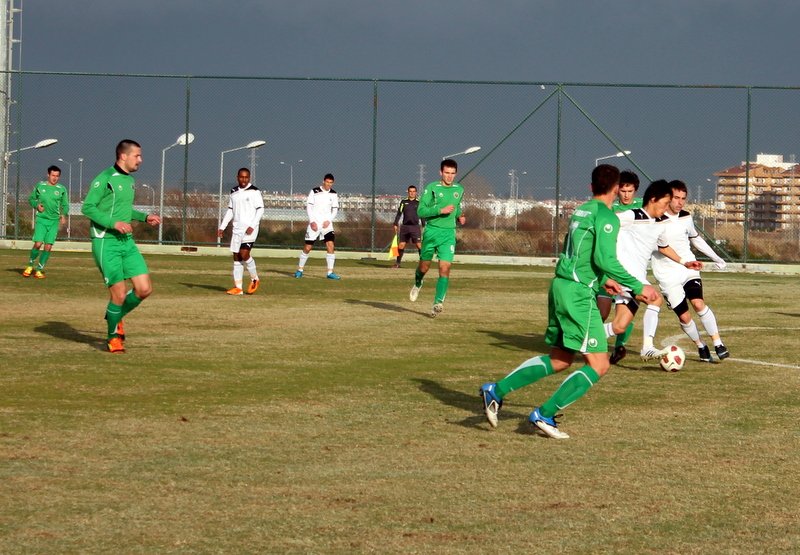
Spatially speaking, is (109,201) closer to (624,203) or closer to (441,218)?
(624,203)

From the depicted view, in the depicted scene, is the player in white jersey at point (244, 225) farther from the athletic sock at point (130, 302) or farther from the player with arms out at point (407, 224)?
the player with arms out at point (407, 224)

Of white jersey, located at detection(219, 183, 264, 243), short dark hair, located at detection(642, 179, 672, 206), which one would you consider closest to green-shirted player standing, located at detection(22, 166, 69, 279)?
white jersey, located at detection(219, 183, 264, 243)

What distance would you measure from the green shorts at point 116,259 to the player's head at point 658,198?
16.8 feet

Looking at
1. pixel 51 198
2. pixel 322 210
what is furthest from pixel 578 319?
pixel 322 210

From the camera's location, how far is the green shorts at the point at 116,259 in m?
12.4

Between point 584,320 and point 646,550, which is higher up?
point 584,320

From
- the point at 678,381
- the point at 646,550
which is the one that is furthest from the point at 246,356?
the point at 646,550

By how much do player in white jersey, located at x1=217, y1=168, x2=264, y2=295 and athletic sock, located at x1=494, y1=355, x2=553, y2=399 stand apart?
12495 millimetres

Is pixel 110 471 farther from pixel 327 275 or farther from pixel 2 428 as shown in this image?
pixel 327 275

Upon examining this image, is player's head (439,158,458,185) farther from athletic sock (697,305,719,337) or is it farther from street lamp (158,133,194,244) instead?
street lamp (158,133,194,244)

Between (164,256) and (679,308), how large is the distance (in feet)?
69.1

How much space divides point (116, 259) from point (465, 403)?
4.50m

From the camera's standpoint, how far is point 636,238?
12500 mm

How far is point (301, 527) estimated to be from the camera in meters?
5.90
